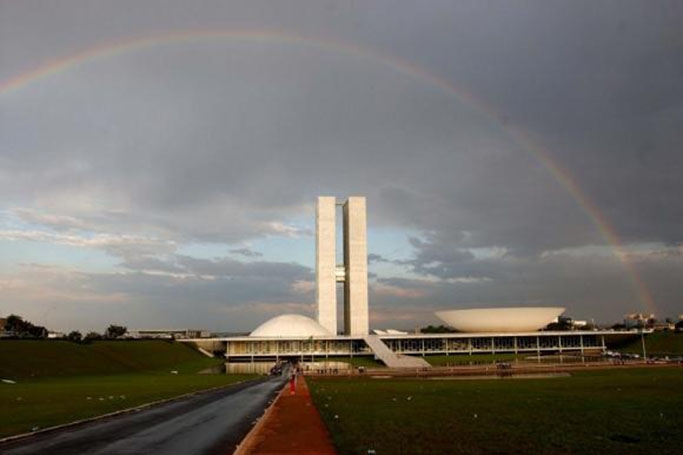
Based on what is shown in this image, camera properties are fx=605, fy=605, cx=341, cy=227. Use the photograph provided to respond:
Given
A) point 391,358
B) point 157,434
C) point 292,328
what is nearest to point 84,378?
point 157,434

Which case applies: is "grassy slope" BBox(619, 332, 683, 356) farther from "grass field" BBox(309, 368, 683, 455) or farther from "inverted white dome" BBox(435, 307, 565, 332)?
"grass field" BBox(309, 368, 683, 455)

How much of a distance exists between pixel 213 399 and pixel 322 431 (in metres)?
16.2

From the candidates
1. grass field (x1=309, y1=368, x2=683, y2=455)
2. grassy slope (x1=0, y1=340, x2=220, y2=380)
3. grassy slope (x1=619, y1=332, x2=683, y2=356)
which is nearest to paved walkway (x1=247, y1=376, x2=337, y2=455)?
grass field (x1=309, y1=368, x2=683, y2=455)

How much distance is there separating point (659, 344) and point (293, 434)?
115 metres

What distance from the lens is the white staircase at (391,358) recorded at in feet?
292

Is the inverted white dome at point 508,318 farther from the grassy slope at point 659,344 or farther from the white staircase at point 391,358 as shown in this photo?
the white staircase at point 391,358

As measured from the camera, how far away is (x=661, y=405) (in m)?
25.8

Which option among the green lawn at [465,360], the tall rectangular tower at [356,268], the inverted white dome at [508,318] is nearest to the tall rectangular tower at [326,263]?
the tall rectangular tower at [356,268]

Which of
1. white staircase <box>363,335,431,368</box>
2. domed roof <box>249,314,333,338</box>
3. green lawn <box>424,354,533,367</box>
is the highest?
domed roof <box>249,314,333,338</box>

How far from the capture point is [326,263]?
138125 mm

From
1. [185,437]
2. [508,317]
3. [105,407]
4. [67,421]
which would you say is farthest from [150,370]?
[508,317]

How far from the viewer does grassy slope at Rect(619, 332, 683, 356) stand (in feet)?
352

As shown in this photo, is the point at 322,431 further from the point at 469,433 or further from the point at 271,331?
the point at 271,331

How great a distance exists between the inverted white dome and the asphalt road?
103817mm
